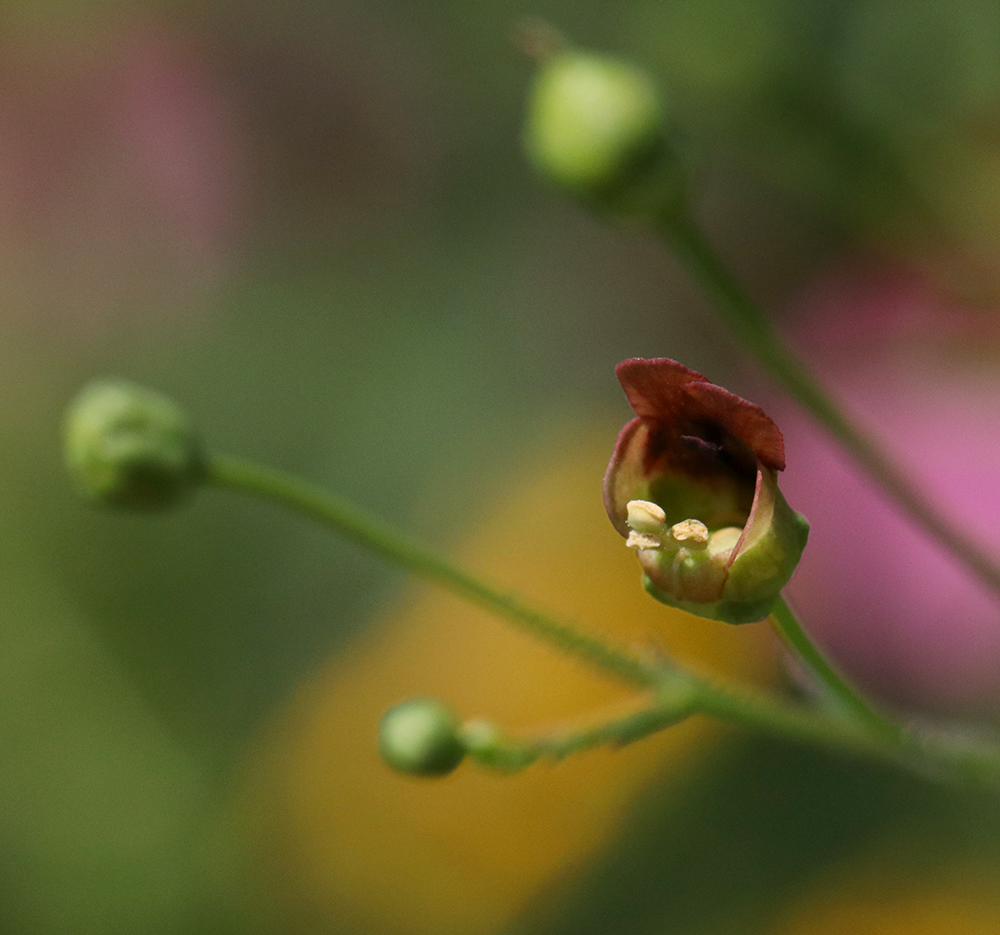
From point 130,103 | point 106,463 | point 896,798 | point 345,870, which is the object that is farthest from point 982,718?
point 130,103

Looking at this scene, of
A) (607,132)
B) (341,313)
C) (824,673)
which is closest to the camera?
(824,673)

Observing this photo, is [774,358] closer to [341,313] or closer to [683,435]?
[683,435]

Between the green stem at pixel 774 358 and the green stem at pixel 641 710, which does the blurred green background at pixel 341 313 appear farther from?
the green stem at pixel 641 710

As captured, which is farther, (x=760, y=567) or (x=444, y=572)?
(x=444, y=572)

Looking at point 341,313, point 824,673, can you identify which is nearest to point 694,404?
point 824,673

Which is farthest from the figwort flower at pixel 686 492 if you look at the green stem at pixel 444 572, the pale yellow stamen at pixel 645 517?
the green stem at pixel 444 572
